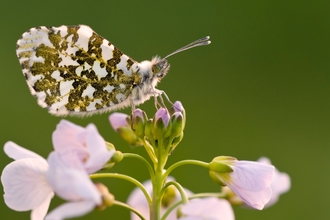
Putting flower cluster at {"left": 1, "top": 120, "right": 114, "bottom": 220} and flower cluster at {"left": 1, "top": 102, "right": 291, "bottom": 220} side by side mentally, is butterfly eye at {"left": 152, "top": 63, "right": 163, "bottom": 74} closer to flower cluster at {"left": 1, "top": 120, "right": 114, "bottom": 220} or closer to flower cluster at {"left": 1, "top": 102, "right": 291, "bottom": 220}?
flower cluster at {"left": 1, "top": 102, "right": 291, "bottom": 220}

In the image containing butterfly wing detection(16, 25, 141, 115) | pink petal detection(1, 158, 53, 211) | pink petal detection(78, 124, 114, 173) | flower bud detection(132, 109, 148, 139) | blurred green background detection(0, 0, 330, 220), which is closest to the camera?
pink petal detection(78, 124, 114, 173)

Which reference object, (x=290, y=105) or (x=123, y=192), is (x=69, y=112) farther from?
(x=290, y=105)

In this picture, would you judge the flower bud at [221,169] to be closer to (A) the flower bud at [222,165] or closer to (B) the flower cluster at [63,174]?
(A) the flower bud at [222,165]

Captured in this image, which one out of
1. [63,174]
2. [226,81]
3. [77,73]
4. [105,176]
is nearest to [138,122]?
[105,176]

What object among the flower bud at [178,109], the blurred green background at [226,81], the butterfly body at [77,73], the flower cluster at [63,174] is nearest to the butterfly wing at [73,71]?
the butterfly body at [77,73]

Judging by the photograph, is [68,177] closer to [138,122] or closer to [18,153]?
[18,153]

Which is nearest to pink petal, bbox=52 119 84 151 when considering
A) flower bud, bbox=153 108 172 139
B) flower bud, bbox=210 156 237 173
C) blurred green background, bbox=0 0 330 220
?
flower bud, bbox=153 108 172 139

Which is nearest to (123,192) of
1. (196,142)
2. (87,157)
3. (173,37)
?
(196,142)
